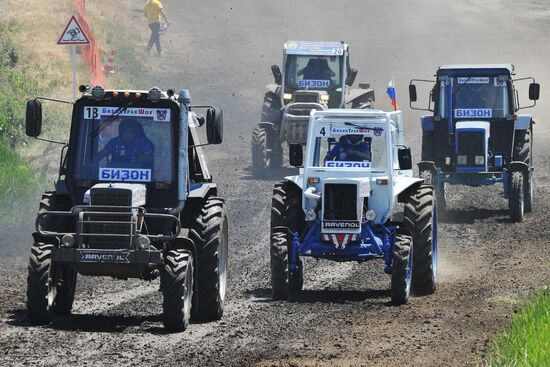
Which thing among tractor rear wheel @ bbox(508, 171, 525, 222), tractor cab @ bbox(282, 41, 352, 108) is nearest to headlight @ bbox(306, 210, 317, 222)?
tractor rear wheel @ bbox(508, 171, 525, 222)

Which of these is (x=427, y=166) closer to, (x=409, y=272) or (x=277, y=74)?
(x=277, y=74)

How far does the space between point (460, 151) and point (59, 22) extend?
19773 millimetres

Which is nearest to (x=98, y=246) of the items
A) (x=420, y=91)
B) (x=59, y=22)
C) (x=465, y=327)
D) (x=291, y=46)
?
(x=465, y=327)

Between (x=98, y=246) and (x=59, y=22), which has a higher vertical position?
(x=59, y=22)

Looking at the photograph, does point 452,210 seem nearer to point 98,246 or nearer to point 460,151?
point 460,151

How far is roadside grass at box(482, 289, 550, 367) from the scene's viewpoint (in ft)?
33.6

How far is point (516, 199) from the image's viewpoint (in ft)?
75.6

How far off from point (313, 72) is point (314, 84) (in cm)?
30

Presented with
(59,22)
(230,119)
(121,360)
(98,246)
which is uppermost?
(59,22)

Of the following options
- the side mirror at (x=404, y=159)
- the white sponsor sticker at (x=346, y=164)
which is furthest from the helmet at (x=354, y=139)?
the side mirror at (x=404, y=159)

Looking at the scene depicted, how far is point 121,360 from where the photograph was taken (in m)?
11.7

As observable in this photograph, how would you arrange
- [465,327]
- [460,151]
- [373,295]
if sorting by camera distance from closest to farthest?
[465,327] → [373,295] → [460,151]

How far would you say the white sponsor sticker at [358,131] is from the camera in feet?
54.2

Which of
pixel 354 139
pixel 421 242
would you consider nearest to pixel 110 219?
pixel 354 139
